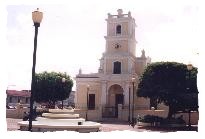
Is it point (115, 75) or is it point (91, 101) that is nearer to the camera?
point (115, 75)

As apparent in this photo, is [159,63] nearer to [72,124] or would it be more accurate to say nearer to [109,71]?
[109,71]

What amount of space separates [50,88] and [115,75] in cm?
773

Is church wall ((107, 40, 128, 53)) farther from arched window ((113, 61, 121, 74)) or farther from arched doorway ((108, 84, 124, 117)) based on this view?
arched doorway ((108, 84, 124, 117))

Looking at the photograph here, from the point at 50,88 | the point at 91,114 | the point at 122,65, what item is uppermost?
the point at 122,65

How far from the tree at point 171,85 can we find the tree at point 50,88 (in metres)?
11.6

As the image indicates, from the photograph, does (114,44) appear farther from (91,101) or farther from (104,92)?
(91,101)

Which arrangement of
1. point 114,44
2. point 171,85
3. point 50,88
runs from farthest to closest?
point 50,88
point 114,44
point 171,85

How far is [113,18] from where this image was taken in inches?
1305

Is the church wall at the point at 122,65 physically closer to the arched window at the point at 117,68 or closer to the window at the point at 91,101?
the arched window at the point at 117,68

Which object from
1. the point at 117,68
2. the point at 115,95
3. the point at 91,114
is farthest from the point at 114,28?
the point at 91,114

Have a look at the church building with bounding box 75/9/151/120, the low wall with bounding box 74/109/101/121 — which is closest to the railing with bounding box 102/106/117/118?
the church building with bounding box 75/9/151/120

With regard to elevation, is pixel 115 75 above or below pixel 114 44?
below

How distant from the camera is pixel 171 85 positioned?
24953 mm
